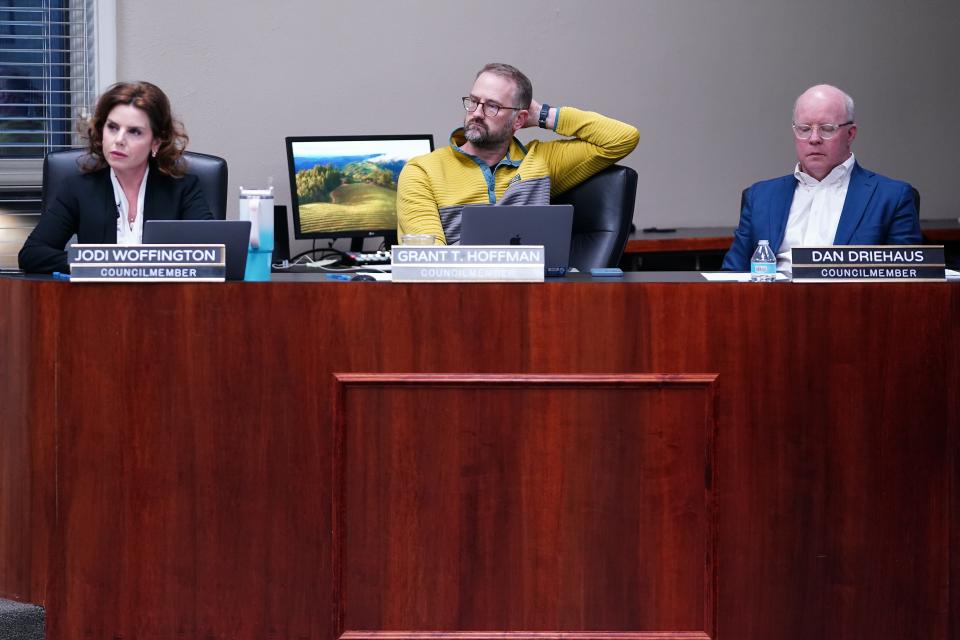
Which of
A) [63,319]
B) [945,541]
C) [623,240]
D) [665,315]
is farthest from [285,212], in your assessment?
[945,541]

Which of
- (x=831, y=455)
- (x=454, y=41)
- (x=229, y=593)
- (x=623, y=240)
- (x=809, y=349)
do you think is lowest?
(x=229, y=593)

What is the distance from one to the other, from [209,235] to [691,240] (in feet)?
7.40

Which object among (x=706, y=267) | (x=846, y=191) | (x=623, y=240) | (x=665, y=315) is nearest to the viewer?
(x=665, y=315)

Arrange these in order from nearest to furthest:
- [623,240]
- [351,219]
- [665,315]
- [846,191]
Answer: [665,315], [846,191], [623,240], [351,219]

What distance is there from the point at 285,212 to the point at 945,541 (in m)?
2.51

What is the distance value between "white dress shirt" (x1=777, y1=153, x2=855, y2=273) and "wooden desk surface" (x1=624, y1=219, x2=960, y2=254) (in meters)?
0.90

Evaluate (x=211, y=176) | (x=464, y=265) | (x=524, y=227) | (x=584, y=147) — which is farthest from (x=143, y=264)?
(x=584, y=147)

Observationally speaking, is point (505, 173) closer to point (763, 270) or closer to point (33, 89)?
point (763, 270)

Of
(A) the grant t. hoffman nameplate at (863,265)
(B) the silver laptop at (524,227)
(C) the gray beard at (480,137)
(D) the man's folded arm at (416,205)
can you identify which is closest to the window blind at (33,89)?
(D) the man's folded arm at (416,205)

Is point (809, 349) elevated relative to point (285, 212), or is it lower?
lower

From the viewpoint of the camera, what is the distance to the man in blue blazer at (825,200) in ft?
9.27

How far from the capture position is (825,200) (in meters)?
2.92

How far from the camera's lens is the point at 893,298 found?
202cm

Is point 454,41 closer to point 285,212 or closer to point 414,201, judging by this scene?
point 285,212
